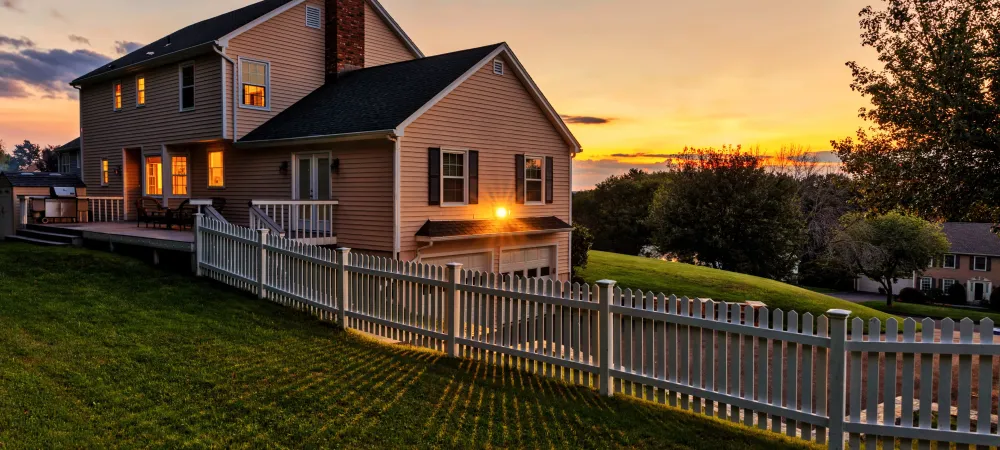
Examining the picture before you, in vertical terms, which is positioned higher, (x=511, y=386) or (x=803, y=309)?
(x=511, y=386)

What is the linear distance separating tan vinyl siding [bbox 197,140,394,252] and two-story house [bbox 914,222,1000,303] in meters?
51.8

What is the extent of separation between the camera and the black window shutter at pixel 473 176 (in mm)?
16359

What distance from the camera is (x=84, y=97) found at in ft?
78.5

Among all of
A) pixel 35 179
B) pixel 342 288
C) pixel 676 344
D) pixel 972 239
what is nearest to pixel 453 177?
pixel 342 288

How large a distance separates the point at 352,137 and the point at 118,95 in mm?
13267

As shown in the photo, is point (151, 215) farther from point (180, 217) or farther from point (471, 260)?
point (471, 260)

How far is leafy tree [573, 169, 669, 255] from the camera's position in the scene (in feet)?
189

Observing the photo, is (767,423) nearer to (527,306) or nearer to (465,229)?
(527,306)

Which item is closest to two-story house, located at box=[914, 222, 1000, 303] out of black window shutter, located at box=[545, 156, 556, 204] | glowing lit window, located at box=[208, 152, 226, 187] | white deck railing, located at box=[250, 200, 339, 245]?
black window shutter, located at box=[545, 156, 556, 204]

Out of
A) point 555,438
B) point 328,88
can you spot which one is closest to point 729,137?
point 328,88

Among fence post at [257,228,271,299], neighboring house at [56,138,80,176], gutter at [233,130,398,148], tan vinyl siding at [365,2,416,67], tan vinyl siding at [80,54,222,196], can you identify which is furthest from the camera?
neighboring house at [56,138,80,176]

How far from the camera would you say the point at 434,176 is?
15.3m

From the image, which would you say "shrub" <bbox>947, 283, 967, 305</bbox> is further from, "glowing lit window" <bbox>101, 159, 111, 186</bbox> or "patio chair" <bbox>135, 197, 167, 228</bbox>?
"glowing lit window" <bbox>101, 159, 111, 186</bbox>

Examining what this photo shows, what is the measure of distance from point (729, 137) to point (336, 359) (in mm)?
33601
